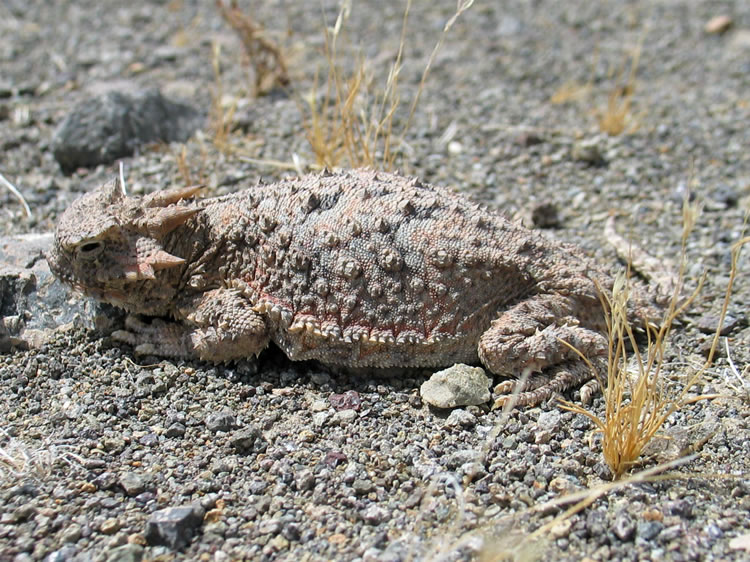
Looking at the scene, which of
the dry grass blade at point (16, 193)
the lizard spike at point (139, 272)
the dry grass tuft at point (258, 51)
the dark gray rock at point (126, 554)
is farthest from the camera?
the dry grass tuft at point (258, 51)

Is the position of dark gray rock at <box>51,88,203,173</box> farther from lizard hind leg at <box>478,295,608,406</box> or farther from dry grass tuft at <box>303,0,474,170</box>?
lizard hind leg at <box>478,295,608,406</box>

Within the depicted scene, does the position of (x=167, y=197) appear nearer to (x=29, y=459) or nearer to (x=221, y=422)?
(x=221, y=422)

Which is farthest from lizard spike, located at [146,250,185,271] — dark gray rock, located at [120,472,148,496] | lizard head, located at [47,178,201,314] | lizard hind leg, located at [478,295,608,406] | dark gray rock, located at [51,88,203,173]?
dark gray rock, located at [51,88,203,173]

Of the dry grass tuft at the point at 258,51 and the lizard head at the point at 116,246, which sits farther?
the dry grass tuft at the point at 258,51

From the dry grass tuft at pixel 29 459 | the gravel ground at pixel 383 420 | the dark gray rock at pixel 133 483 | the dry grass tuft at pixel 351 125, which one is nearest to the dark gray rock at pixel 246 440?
the gravel ground at pixel 383 420

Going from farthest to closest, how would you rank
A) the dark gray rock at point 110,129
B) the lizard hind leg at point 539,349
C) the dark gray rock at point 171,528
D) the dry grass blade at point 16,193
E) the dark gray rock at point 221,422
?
the dark gray rock at point 110,129 → the dry grass blade at point 16,193 → the lizard hind leg at point 539,349 → the dark gray rock at point 221,422 → the dark gray rock at point 171,528

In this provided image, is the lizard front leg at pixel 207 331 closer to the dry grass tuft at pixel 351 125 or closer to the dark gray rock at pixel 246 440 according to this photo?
the dark gray rock at pixel 246 440

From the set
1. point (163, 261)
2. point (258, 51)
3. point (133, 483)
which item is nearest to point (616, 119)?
point (258, 51)
